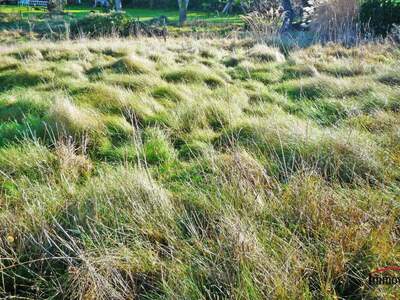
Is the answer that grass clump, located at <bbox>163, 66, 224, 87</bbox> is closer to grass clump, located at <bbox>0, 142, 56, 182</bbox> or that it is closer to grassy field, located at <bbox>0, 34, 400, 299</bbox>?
grassy field, located at <bbox>0, 34, 400, 299</bbox>

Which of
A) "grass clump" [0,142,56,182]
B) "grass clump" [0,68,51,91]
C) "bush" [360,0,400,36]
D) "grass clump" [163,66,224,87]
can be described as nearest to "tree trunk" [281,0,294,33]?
"bush" [360,0,400,36]

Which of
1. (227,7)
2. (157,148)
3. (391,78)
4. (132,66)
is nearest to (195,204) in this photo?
(157,148)

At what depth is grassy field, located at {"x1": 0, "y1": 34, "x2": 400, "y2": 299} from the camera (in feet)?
7.40

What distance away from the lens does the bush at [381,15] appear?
14602 millimetres

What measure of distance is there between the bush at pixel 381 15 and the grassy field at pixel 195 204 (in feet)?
35.6

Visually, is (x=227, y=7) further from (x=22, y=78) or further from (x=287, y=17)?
(x=22, y=78)

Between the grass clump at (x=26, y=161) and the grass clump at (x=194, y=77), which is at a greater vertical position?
the grass clump at (x=194, y=77)

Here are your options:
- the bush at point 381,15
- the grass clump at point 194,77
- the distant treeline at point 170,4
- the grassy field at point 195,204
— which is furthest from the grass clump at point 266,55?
the distant treeline at point 170,4

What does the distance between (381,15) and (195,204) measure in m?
14.8

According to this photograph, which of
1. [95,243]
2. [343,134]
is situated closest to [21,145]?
[95,243]

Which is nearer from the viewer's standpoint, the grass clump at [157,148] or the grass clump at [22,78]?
the grass clump at [157,148]

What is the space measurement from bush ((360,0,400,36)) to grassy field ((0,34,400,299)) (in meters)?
10.9

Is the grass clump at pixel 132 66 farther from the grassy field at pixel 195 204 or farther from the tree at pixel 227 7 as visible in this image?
the tree at pixel 227 7

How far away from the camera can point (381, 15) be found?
14.8 metres
